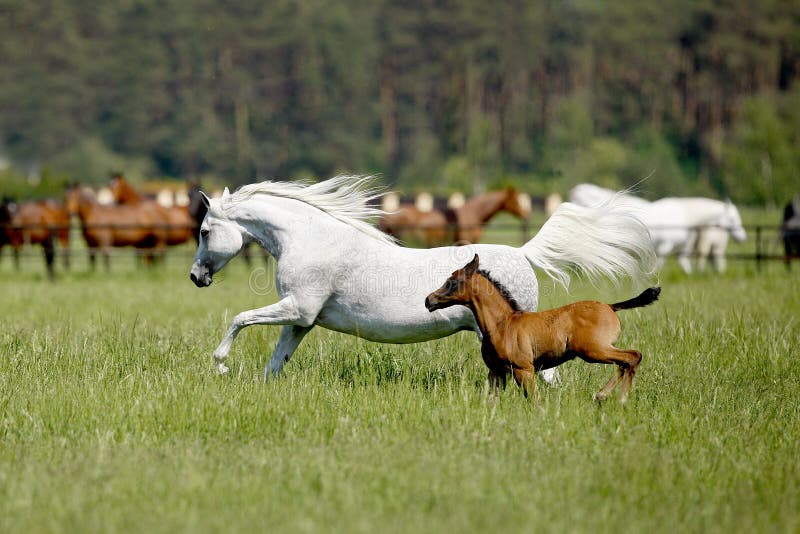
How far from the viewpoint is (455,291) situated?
6098 mm

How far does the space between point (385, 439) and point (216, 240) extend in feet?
8.47

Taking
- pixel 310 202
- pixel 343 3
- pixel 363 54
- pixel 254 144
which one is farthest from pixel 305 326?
pixel 343 3

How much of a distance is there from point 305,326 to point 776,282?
1006 cm

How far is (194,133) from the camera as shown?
2662 inches

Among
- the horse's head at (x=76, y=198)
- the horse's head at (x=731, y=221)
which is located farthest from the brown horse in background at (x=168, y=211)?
the horse's head at (x=731, y=221)

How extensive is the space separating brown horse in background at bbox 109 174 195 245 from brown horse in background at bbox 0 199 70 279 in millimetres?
1276

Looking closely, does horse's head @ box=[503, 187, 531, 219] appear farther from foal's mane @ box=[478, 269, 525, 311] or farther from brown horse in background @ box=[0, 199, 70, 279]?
foal's mane @ box=[478, 269, 525, 311]

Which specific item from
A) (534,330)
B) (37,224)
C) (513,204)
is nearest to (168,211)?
(37,224)

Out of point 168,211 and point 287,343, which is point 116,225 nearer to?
point 168,211

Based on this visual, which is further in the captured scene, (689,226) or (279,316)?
(689,226)

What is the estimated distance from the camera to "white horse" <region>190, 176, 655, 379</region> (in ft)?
22.4

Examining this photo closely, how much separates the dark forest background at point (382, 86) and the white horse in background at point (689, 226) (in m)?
42.1

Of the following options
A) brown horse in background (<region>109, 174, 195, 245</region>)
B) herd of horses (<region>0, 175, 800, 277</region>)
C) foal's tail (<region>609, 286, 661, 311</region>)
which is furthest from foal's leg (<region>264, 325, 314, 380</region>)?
brown horse in background (<region>109, 174, 195, 245</region>)

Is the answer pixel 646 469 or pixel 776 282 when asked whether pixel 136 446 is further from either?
pixel 776 282
